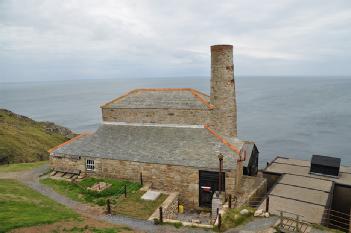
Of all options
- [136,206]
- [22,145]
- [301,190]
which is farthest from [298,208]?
[22,145]

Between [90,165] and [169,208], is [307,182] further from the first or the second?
[90,165]

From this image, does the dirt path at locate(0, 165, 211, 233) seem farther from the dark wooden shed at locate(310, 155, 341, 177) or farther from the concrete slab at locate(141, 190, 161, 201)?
the dark wooden shed at locate(310, 155, 341, 177)

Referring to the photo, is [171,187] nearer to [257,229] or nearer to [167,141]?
[167,141]

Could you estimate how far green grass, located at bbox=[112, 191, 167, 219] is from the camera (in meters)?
19.1

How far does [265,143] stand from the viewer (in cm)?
6731

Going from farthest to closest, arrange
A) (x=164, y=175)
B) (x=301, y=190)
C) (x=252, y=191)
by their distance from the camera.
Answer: (x=164, y=175), (x=252, y=191), (x=301, y=190)

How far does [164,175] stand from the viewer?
77.3ft

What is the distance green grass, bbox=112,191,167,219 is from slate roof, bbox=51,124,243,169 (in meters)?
3.27

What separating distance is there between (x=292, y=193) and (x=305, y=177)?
15.0 ft

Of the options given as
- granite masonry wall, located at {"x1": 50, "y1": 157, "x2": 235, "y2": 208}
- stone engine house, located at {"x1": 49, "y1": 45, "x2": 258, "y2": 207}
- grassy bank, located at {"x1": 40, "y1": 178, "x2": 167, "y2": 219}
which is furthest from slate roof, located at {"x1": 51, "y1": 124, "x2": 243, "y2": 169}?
grassy bank, located at {"x1": 40, "y1": 178, "x2": 167, "y2": 219}

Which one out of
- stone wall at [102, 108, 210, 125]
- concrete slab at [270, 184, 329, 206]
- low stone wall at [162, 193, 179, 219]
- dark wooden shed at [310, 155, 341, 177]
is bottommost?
low stone wall at [162, 193, 179, 219]

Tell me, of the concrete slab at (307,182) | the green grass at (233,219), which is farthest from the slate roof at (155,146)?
the concrete slab at (307,182)

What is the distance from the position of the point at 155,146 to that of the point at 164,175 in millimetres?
2751

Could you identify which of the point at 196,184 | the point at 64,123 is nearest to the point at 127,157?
the point at 196,184
